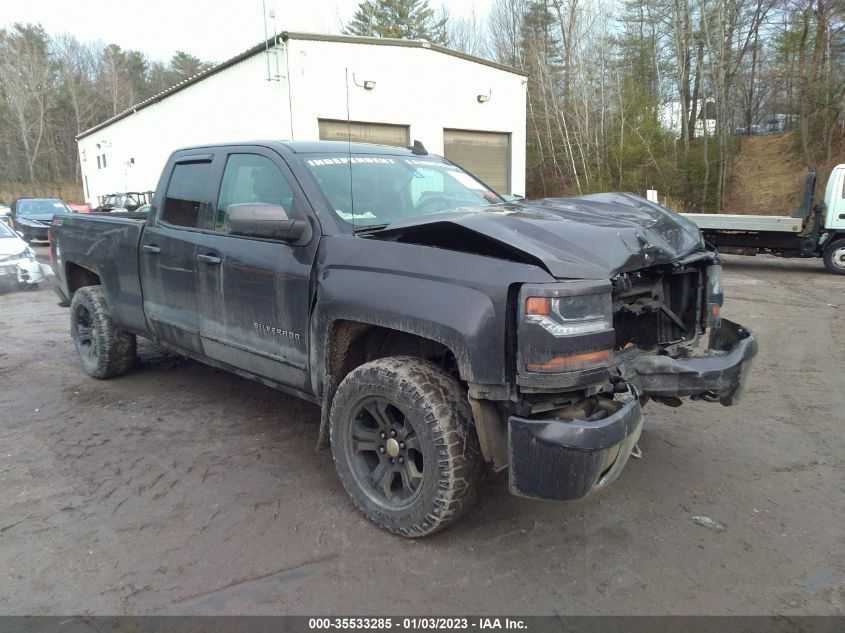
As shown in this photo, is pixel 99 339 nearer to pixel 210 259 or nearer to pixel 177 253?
pixel 177 253

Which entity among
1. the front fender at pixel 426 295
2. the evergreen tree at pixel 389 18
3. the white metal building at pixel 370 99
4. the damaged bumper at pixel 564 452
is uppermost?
the evergreen tree at pixel 389 18

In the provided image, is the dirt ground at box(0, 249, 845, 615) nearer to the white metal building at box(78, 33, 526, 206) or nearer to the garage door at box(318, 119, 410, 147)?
the white metal building at box(78, 33, 526, 206)

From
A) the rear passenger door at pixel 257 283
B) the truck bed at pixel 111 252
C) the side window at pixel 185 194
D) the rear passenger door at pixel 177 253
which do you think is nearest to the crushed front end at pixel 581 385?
the rear passenger door at pixel 257 283

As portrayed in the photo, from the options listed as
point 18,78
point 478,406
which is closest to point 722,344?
point 478,406

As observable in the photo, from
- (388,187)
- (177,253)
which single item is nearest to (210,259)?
(177,253)

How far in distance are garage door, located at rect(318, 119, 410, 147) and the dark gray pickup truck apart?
39.1 ft

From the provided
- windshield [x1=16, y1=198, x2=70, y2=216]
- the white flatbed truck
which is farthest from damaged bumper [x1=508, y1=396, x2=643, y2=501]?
windshield [x1=16, y1=198, x2=70, y2=216]

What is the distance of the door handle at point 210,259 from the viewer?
3881mm

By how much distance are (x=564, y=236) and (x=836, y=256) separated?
12824 mm

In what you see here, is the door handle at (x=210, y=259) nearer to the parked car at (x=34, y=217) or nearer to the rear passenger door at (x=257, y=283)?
the rear passenger door at (x=257, y=283)

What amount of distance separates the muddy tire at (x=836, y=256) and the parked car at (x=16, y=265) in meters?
15.8

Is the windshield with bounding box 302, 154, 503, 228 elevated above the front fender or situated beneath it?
elevated above

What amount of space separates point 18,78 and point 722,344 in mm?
60371

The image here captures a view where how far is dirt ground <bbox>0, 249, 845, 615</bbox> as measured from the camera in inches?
102
